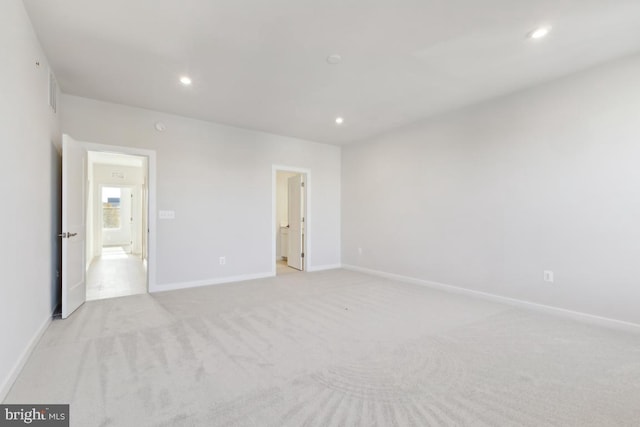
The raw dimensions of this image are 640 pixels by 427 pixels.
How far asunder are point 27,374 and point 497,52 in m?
4.74

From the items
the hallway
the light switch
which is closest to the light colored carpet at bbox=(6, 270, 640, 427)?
the hallway

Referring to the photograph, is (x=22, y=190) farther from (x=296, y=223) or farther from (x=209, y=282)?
(x=296, y=223)

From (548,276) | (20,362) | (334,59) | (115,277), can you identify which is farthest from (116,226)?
(548,276)

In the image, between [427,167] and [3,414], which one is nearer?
[3,414]

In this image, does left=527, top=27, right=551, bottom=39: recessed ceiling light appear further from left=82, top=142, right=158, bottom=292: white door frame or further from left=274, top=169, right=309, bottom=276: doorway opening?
left=82, top=142, right=158, bottom=292: white door frame

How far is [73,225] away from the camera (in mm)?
3434

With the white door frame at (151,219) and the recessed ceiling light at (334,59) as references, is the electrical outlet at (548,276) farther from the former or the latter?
the white door frame at (151,219)

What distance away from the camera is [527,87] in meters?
3.60

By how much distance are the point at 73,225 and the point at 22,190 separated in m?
1.36

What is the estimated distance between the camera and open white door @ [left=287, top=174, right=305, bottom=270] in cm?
621

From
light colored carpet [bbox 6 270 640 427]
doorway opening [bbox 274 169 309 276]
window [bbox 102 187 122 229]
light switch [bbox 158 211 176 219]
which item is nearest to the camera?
light colored carpet [bbox 6 270 640 427]

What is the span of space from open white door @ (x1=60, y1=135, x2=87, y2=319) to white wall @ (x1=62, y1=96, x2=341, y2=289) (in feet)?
1.98

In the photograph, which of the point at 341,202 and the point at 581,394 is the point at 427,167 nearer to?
the point at 341,202

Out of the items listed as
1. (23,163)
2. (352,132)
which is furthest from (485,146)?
(23,163)
